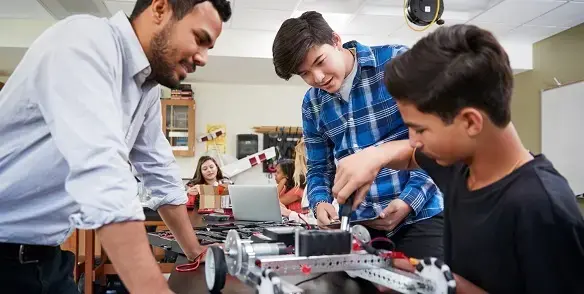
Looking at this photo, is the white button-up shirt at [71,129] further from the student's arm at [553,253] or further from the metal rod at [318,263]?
the student's arm at [553,253]

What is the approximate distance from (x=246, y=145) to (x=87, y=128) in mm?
5392

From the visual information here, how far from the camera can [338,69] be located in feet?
4.63

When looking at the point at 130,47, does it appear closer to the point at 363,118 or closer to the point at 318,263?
the point at 318,263

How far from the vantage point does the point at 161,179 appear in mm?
1348

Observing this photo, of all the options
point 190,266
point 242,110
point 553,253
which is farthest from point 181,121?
point 553,253

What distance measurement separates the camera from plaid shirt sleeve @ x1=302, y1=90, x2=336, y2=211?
1596 millimetres

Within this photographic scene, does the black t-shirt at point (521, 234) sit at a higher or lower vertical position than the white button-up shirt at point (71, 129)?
lower

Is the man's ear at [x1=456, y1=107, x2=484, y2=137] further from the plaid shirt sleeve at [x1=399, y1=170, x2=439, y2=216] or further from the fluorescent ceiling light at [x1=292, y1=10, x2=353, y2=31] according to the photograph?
the fluorescent ceiling light at [x1=292, y1=10, x2=353, y2=31]

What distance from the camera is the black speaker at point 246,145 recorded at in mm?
6137

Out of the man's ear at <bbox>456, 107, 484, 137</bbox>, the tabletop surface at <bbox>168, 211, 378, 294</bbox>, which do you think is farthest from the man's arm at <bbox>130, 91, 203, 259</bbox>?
the man's ear at <bbox>456, 107, 484, 137</bbox>

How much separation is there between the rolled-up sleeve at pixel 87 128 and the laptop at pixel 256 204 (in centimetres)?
177

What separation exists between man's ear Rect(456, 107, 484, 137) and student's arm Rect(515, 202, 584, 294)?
0.15 metres

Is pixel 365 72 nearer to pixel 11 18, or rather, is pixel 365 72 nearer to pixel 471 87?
pixel 471 87

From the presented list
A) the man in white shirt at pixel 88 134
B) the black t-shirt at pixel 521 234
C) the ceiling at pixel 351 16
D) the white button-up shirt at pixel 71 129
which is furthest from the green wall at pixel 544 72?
the white button-up shirt at pixel 71 129
